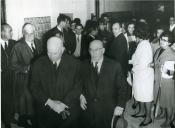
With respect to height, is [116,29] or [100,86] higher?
[116,29]

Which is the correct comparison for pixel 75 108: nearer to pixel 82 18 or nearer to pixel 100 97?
pixel 100 97

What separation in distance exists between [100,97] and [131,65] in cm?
56

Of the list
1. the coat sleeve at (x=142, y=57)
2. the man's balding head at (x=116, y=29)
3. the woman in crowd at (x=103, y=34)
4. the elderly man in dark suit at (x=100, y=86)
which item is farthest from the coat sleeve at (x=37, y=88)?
the coat sleeve at (x=142, y=57)

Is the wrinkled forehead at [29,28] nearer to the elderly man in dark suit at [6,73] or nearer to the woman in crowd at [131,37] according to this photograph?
the elderly man in dark suit at [6,73]

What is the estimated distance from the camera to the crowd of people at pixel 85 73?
1772 mm

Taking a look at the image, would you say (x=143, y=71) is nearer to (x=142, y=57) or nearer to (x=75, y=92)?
(x=142, y=57)

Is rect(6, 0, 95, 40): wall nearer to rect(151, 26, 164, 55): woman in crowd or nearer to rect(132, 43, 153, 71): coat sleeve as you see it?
rect(132, 43, 153, 71): coat sleeve

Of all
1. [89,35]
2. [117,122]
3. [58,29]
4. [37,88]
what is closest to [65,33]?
[58,29]

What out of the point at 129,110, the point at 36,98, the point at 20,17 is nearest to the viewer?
the point at 36,98

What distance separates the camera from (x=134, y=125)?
2445mm

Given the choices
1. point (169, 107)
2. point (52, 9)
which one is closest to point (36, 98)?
point (52, 9)

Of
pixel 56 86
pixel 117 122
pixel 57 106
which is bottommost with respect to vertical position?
pixel 117 122

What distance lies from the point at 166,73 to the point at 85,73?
63 cm

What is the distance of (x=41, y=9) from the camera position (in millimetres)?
2035
